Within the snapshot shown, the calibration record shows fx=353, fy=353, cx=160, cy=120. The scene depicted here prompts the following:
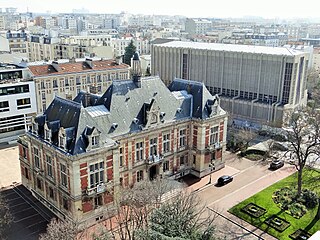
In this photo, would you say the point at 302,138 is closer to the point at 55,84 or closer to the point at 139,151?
the point at 139,151

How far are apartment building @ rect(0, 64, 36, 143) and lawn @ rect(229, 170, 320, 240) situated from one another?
56.6m

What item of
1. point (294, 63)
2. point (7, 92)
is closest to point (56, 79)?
point (7, 92)

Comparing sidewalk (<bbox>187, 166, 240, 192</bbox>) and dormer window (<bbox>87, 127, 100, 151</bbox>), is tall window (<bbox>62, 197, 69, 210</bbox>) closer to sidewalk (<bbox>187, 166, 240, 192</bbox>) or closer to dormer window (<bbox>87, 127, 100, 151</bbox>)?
dormer window (<bbox>87, 127, 100, 151</bbox>)

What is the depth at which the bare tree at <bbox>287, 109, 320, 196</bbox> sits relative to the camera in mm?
59781

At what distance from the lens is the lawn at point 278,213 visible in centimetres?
5278

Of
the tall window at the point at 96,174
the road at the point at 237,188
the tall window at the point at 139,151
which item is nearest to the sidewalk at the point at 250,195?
the road at the point at 237,188

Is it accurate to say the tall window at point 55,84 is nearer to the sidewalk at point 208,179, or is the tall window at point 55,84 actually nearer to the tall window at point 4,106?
the tall window at point 4,106

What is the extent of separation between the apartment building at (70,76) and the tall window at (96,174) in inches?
1540

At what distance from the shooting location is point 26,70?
94.5 metres

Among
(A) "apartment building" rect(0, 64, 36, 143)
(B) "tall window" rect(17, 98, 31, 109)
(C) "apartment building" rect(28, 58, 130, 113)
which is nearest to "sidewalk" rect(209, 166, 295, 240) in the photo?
(C) "apartment building" rect(28, 58, 130, 113)

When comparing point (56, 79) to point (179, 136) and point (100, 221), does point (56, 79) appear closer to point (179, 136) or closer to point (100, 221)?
point (179, 136)

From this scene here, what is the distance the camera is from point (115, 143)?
53.5 metres

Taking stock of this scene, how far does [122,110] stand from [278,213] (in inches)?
1201

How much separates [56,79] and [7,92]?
14.5 metres
